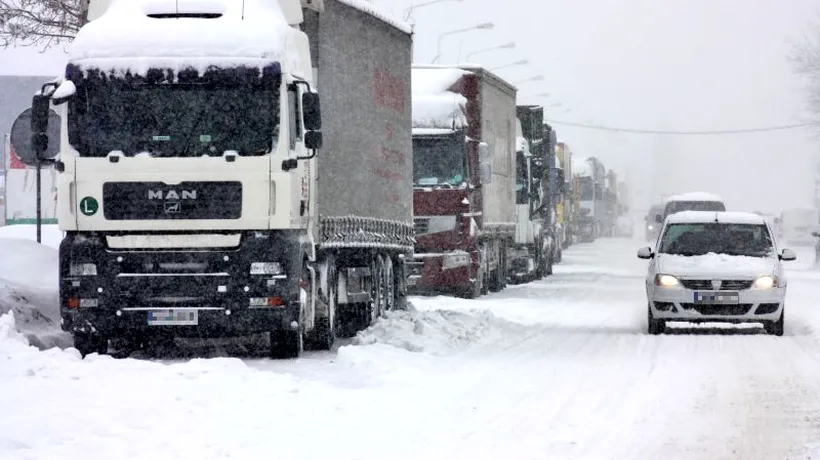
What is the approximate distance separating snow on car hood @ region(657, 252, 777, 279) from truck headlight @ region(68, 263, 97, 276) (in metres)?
8.33

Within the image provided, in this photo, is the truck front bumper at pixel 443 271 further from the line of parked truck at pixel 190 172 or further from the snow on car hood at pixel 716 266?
the line of parked truck at pixel 190 172

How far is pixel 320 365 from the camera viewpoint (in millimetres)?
17016

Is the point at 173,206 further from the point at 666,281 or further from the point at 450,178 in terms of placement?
the point at 450,178

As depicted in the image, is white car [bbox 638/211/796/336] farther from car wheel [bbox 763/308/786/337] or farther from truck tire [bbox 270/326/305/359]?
truck tire [bbox 270/326/305/359]

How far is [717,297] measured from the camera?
22375mm

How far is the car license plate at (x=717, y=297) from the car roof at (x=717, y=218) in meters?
2.02

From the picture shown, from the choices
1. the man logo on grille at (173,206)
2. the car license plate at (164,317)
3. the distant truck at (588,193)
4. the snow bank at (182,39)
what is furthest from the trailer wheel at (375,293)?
the distant truck at (588,193)

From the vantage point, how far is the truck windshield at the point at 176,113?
16984mm

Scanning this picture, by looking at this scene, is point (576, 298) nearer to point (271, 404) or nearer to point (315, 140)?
point (315, 140)

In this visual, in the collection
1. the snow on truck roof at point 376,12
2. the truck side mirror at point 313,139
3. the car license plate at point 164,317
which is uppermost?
the snow on truck roof at point 376,12

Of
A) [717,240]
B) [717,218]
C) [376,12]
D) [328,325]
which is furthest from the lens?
[717,218]

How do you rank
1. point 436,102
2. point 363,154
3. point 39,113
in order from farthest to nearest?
1. point 436,102
2. point 363,154
3. point 39,113

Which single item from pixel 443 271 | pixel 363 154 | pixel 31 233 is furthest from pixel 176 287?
pixel 31 233

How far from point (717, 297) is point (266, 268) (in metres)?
7.35
